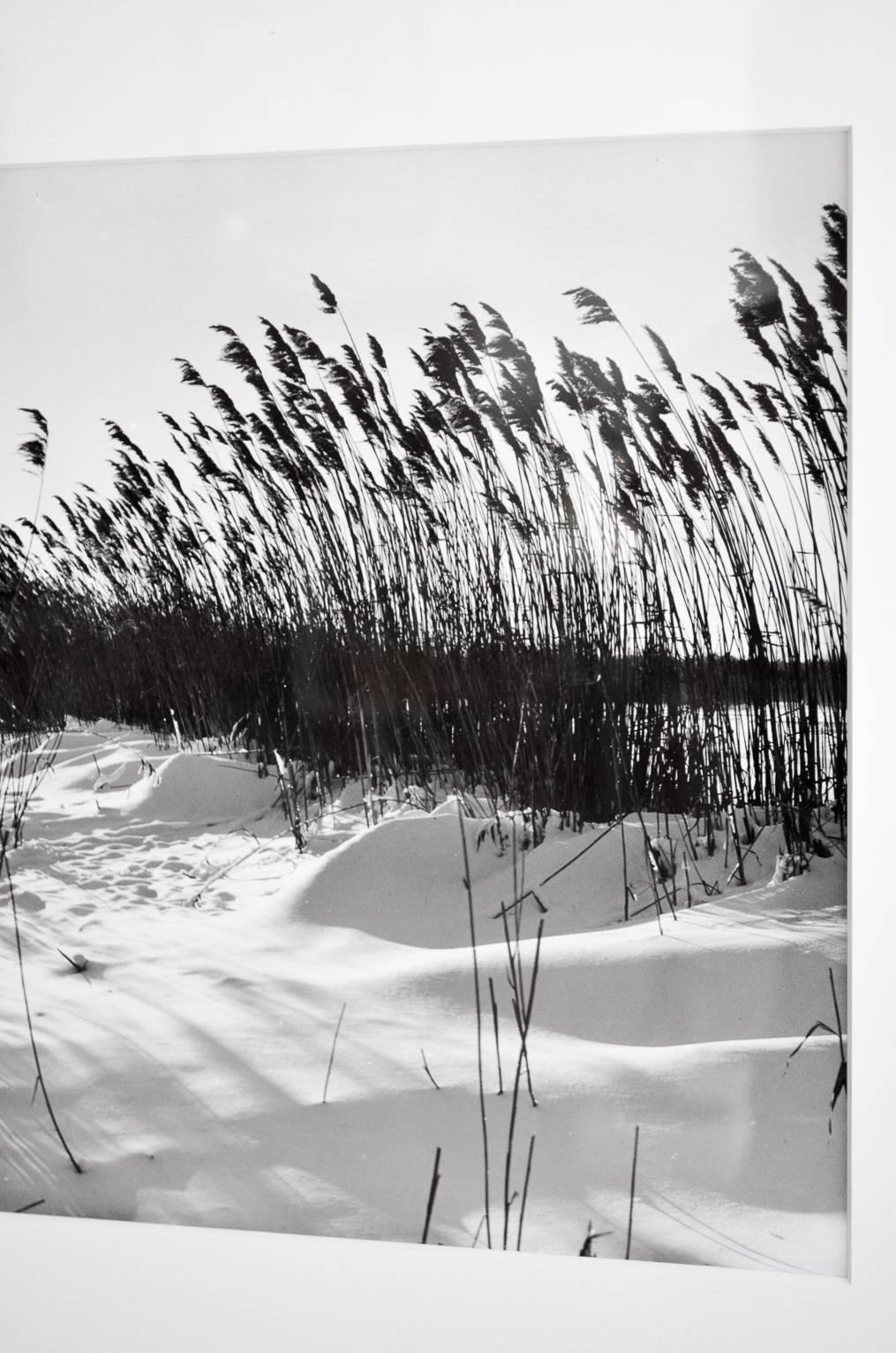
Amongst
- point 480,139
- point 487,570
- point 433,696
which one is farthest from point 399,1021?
point 480,139

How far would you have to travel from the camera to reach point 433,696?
4.88 feet

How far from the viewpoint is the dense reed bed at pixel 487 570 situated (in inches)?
55.8

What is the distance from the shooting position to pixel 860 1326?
138 centimetres

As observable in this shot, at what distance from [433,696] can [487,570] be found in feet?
0.66

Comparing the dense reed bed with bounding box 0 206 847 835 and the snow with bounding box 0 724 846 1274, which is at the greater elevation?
the dense reed bed with bounding box 0 206 847 835

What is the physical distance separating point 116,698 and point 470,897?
2.03 feet

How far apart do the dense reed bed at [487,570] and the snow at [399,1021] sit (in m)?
0.09

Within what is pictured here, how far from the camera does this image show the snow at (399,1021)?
140 centimetres

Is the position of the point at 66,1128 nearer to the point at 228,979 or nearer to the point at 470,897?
the point at 228,979

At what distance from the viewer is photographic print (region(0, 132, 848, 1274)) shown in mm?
Result: 1410

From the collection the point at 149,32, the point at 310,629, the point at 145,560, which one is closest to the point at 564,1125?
the point at 310,629

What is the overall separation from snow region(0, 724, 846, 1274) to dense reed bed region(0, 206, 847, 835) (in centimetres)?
9

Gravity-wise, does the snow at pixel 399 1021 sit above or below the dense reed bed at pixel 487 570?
below

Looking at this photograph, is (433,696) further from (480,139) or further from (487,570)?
Answer: (480,139)
